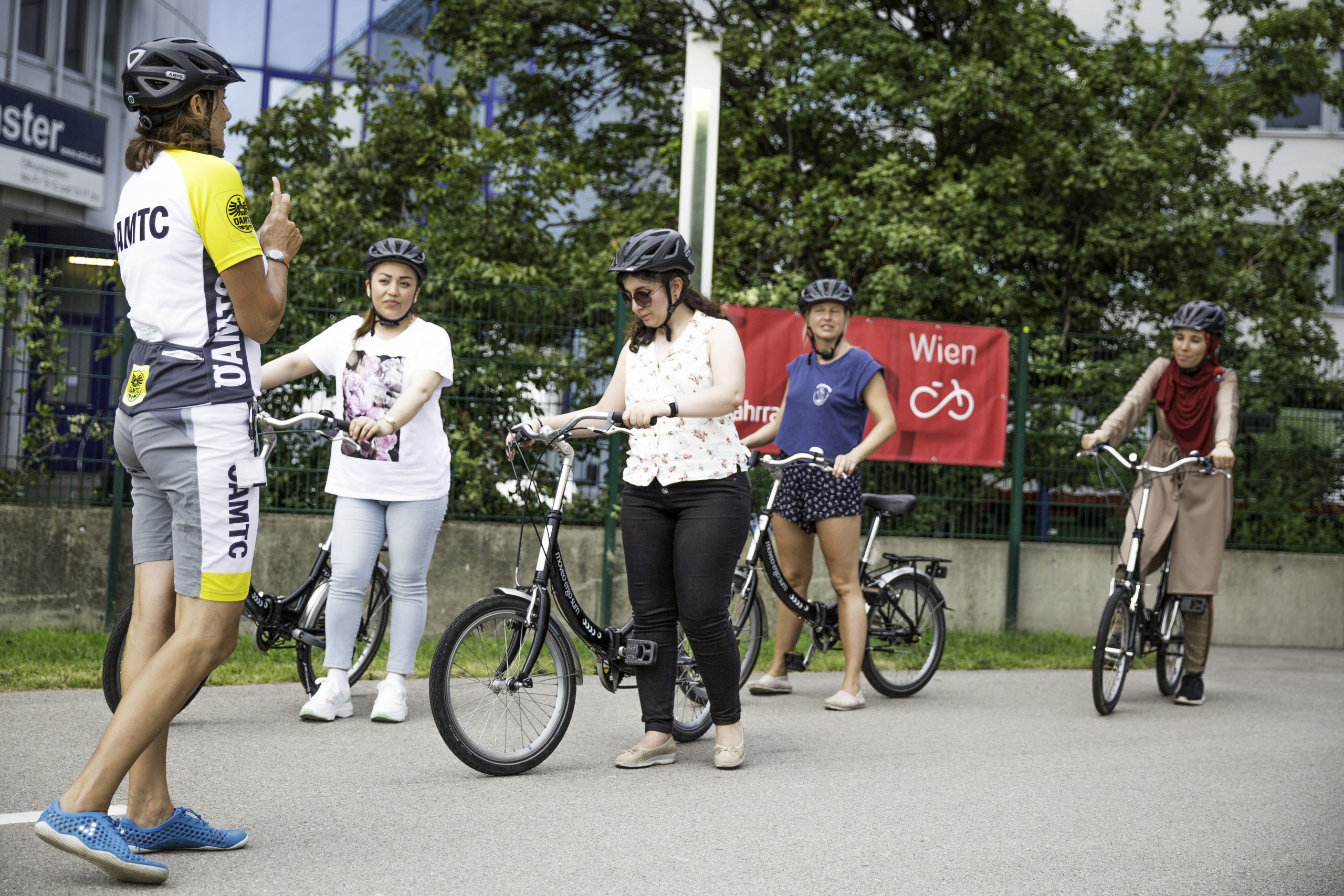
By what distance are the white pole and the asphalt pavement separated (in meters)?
2.71

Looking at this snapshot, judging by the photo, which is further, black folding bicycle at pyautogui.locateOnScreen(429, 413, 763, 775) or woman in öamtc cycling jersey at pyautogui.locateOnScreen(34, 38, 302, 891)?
black folding bicycle at pyautogui.locateOnScreen(429, 413, 763, 775)

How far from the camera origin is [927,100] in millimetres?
13172

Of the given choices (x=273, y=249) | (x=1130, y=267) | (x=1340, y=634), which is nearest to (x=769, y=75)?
(x=1130, y=267)

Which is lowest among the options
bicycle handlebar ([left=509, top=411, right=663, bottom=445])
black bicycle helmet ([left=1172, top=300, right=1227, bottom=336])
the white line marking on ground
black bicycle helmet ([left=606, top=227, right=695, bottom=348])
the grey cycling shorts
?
the white line marking on ground

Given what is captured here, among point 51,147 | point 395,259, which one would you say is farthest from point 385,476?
point 51,147

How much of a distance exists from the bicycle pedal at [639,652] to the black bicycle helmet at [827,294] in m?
2.28

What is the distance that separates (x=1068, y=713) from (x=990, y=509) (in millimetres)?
3229

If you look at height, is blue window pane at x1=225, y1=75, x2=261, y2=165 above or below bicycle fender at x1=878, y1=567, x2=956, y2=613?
above

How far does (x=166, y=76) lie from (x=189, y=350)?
2.32 feet

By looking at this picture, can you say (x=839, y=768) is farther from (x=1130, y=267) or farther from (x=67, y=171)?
(x=67, y=171)

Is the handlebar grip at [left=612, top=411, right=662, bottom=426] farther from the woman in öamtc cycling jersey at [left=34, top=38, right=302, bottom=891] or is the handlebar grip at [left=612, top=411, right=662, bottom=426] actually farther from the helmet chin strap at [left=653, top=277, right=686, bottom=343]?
the woman in öamtc cycling jersey at [left=34, top=38, right=302, bottom=891]

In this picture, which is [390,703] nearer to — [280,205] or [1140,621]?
[280,205]

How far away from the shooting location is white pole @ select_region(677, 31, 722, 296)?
7.60 m

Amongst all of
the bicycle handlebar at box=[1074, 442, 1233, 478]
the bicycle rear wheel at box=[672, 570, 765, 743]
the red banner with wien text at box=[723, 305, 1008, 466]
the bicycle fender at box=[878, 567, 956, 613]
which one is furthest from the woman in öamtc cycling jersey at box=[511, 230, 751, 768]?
the red banner with wien text at box=[723, 305, 1008, 466]
